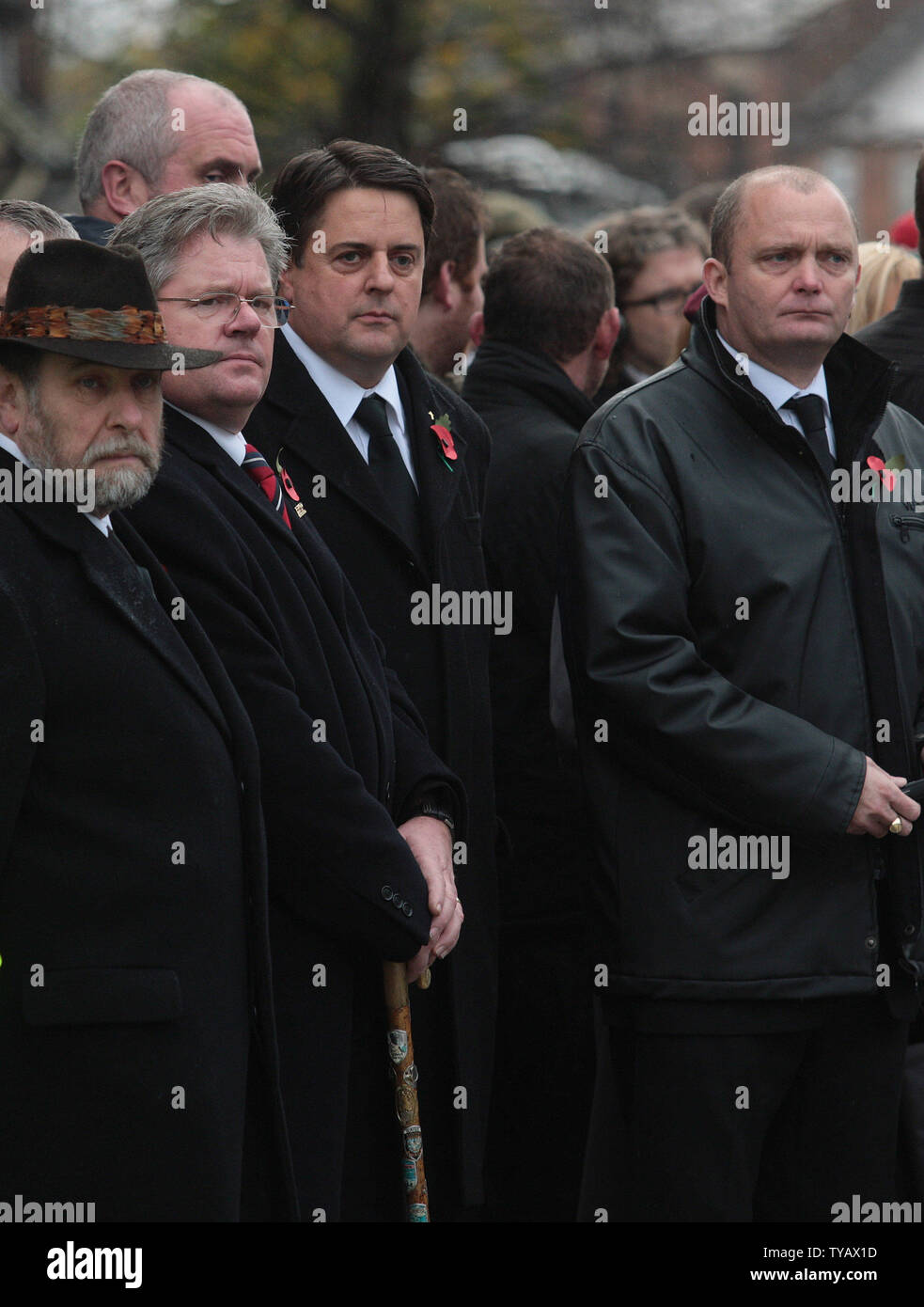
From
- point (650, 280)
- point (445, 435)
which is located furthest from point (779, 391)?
point (650, 280)

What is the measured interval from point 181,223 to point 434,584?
913 mm

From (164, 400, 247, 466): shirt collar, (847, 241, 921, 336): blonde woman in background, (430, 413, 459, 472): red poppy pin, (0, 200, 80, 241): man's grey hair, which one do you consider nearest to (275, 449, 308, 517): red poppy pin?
(164, 400, 247, 466): shirt collar

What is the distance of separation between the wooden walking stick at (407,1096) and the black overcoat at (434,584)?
32 centimetres

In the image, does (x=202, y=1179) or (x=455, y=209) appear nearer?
(x=202, y=1179)

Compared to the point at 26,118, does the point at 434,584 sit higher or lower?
lower

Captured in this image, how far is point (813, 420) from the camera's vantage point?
3.96 metres

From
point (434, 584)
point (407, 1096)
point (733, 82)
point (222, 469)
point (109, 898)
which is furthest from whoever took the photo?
point (733, 82)

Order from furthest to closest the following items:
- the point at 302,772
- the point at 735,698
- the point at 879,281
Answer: the point at 879,281
the point at 735,698
the point at 302,772

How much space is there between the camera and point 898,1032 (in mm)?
3826

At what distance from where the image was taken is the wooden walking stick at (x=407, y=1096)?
3.41 metres

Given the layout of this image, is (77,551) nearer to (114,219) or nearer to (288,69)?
(114,219)

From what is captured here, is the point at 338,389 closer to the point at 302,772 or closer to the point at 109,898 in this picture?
the point at 302,772
